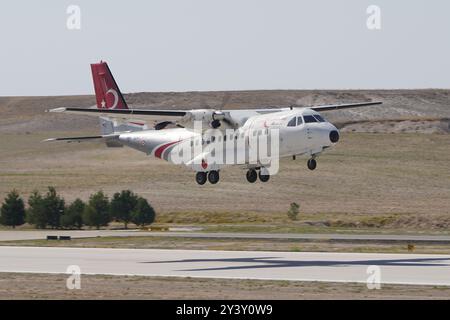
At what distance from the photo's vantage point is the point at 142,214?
258 ft

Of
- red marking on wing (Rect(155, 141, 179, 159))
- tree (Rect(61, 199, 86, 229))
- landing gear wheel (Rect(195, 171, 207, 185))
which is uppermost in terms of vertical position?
red marking on wing (Rect(155, 141, 179, 159))

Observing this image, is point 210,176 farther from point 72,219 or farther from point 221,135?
point 72,219

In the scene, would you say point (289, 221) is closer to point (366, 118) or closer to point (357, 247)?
point (357, 247)

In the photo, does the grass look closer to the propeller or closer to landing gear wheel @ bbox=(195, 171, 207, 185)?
landing gear wheel @ bbox=(195, 171, 207, 185)

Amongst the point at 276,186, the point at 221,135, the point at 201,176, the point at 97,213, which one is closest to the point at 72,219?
the point at 97,213

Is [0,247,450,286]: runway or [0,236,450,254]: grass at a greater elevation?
[0,236,450,254]: grass

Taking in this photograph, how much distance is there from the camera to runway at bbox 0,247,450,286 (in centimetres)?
4156

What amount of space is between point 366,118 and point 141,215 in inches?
2612

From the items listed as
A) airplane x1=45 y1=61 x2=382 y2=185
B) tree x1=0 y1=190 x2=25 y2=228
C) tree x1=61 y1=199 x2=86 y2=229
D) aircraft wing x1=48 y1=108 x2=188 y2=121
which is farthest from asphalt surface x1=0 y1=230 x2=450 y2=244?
aircraft wing x1=48 y1=108 x2=188 y2=121

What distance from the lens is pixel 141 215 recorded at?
7856 cm

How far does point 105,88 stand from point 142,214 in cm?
1846

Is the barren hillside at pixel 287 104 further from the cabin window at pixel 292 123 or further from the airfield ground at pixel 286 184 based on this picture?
the cabin window at pixel 292 123

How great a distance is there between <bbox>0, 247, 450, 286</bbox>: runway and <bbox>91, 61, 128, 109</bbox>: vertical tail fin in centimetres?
954
